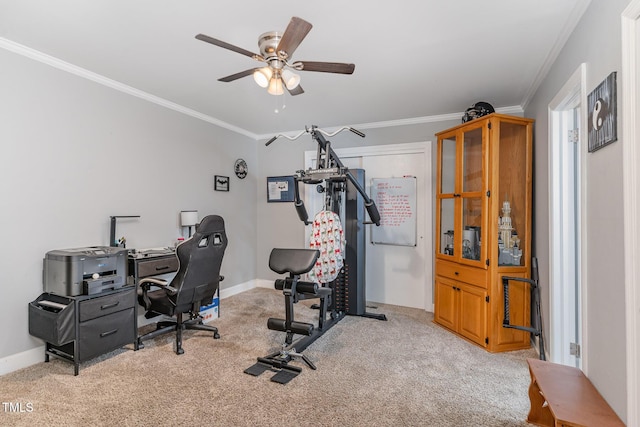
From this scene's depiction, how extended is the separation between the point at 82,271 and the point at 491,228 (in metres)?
3.56

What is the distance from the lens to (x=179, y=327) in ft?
9.86

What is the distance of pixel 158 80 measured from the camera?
3.20m

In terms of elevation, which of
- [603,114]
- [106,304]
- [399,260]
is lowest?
[106,304]

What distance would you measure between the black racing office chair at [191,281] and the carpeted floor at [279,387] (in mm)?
364

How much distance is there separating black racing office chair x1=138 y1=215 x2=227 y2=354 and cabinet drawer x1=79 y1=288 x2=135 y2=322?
0.23 meters

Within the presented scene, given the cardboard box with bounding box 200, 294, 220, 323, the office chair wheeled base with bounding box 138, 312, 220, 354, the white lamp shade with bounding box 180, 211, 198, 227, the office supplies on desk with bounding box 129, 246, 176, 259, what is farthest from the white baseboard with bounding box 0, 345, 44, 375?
the white lamp shade with bounding box 180, 211, 198, 227

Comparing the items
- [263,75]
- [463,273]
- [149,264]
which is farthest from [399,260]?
[263,75]

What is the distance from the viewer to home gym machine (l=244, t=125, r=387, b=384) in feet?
8.81

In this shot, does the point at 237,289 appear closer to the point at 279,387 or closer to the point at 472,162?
the point at 279,387

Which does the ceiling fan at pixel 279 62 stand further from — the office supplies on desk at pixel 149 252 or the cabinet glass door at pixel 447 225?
the cabinet glass door at pixel 447 225

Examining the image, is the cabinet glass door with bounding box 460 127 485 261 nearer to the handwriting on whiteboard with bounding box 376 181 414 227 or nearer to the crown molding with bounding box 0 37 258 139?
the handwriting on whiteboard with bounding box 376 181 414 227

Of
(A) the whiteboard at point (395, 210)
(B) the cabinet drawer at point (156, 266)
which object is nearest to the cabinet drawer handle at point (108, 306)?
(B) the cabinet drawer at point (156, 266)

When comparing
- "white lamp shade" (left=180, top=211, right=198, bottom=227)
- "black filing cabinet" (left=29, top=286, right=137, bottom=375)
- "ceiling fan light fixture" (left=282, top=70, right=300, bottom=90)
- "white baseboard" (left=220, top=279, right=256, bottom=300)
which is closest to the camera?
"ceiling fan light fixture" (left=282, top=70, right=300, bottom=90)

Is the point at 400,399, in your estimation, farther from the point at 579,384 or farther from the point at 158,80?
the point at 158,80
